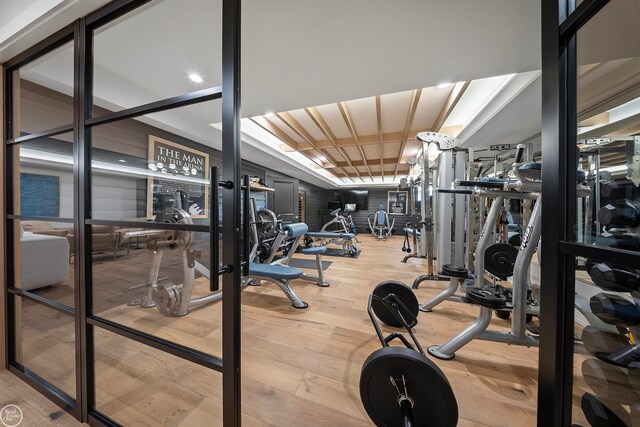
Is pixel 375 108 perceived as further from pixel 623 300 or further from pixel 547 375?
pixel 547 375

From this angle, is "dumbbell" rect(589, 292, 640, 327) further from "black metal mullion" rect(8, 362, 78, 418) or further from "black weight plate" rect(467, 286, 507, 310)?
"black metal mullion" rect(8, 362, 78, 418)

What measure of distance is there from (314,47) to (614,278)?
2055 millimetres

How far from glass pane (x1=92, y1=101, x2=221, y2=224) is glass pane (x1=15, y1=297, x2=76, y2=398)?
3.04ft

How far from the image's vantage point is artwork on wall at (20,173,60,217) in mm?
1534

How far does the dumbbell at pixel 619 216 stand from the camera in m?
0.74

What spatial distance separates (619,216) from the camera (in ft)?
2.50

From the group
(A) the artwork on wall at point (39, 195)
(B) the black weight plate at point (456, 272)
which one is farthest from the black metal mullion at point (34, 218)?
(B) the black weight plate at point (456, 272)

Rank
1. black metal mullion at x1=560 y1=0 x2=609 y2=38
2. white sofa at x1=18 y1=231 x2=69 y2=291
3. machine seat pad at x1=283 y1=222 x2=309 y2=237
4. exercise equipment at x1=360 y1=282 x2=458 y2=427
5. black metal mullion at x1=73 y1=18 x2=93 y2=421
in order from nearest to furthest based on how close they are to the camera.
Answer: black metal mullion at x1=560 y1=0 x2=609 y2=38
exercise equipment at x1=360 y1=282 x2=458 y2=427
black metal mullion at x1=73 y1=18 x2=93 y2=421
white sofa at x1=18 y1=231 x2=69 y2=291
machine seat pad at x1=283 y1=222 x2=309 y2=237

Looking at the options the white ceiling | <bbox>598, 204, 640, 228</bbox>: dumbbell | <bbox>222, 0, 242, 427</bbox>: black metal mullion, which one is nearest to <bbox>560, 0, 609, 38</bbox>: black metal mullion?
<bbox>598, 204, 640, 228</bbox>: dumbbell

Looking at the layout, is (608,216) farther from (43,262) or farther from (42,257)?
(42,257)

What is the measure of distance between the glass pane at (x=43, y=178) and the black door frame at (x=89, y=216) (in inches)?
1.7

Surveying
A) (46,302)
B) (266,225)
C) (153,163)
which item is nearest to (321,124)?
(266,225)

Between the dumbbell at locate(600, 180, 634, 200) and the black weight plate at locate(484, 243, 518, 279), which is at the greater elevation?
the dumbbell at locate(600, 180, 634, 200)

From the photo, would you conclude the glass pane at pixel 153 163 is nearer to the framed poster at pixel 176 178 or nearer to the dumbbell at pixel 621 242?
the framed poster at pixel 176 178
